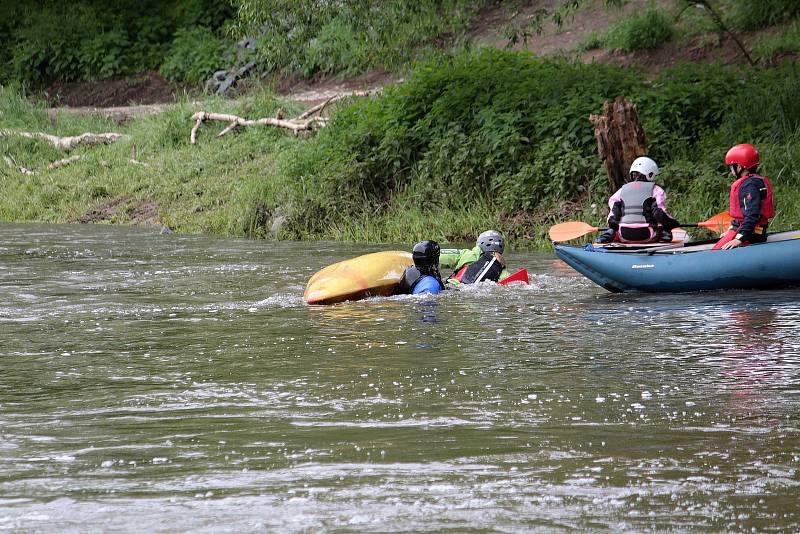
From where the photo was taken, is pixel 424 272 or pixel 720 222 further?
pixel 720 222

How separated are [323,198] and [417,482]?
13.4 metres

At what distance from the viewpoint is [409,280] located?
10664mm

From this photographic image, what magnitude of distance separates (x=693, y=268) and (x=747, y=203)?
2.37 feet

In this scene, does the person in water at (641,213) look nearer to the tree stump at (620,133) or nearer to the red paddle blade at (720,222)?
the red paddle blade at (720,222)

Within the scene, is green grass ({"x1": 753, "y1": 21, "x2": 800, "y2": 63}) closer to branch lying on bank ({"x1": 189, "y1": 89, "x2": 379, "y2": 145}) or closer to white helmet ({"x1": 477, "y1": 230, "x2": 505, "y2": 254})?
branch lying on bank ({"x1": 189, "y1": 89, "x2": 379, "y2": 145})

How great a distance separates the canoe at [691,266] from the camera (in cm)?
1010

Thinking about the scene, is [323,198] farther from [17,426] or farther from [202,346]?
[17,426]

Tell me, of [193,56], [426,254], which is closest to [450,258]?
[426,254]

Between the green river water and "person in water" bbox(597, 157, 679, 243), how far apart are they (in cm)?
97

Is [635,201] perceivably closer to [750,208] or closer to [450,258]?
[750,208]

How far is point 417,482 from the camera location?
466 cm

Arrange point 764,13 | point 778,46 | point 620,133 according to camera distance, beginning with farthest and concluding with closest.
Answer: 1. point 764,13
2. point 778,46
3. point 620,133

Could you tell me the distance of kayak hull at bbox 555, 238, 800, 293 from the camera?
1010cm

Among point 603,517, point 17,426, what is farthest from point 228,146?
point 603,517
